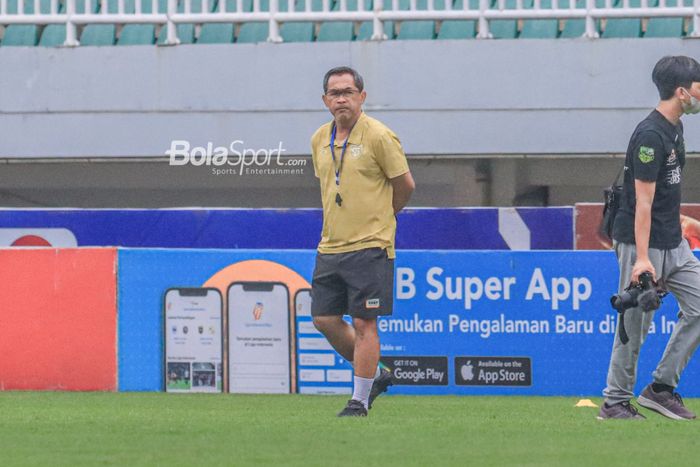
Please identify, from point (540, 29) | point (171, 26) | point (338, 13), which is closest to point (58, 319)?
point (171, 26)

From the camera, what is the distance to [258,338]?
30.2 feet

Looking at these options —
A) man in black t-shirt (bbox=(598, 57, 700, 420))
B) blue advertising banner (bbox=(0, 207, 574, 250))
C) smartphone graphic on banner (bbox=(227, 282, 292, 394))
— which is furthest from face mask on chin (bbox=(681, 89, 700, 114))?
blue advertising banner (bbox=(0, 207, 574, 250))

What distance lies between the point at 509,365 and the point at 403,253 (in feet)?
3.08

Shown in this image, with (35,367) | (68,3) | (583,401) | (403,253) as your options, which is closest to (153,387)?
(35,367)

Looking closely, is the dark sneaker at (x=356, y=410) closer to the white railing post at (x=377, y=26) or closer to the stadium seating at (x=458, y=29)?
the white railing post at (x=377, y=26)

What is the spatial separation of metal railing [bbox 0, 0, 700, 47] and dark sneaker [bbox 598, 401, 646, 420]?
8.11 metres

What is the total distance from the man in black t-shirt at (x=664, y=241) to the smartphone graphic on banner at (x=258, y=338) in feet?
10.2

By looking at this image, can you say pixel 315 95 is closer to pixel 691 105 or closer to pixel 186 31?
pixel 186 31

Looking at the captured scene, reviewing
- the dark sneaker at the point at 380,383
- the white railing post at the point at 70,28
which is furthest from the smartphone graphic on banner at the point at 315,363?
the white railing post at the point at 70,28

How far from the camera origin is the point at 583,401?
8289 mm

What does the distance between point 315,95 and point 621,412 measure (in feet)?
27.4

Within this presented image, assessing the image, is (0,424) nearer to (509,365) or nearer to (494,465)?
(494,465)

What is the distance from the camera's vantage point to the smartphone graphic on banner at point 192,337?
30.1 ft

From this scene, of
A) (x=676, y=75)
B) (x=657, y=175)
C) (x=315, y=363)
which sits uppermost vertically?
(x=676, y=75)
